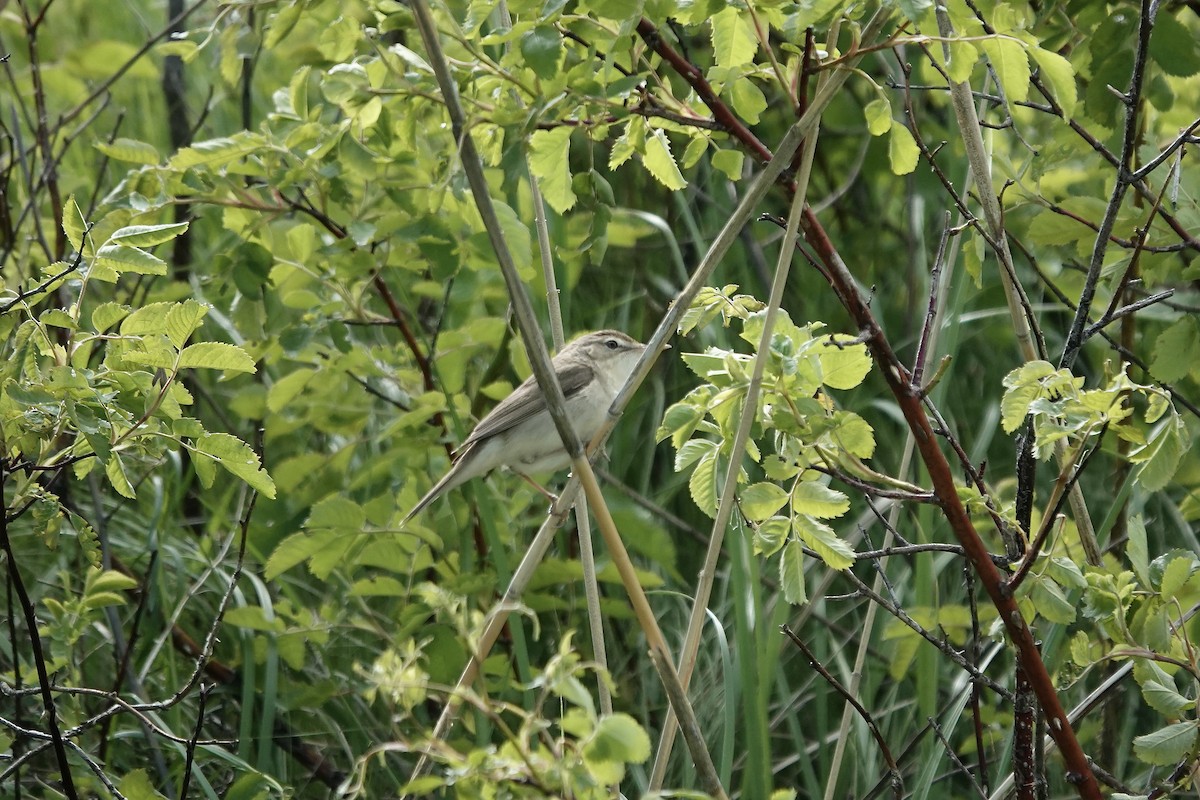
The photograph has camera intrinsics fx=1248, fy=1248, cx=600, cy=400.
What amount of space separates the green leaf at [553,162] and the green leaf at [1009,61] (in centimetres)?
63

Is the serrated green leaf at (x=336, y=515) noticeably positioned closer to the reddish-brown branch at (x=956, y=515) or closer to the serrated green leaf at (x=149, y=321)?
the serrated green leaf at (x=149, y=321)

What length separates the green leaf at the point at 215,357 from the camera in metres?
2.03

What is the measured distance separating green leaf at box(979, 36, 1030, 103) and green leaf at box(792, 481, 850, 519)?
63 centimetres

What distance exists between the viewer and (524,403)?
13.8 ft

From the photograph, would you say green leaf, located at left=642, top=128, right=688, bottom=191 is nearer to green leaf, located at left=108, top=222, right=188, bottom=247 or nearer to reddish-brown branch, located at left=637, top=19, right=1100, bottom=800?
reddish-brown branch, located at left=637, top=19, right=1100, bottom=800

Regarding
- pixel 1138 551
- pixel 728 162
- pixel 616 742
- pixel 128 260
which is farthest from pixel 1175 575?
pixel 128 260

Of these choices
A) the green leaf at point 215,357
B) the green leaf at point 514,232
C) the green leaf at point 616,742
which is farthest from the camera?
the green leaf at point 514,232

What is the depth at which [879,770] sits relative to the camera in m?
3.47

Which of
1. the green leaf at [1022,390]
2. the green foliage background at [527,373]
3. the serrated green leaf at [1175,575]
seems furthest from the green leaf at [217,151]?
the serrated green leaf at [1175,575]

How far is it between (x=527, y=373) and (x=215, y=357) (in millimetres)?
1473

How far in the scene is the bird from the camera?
373 cm

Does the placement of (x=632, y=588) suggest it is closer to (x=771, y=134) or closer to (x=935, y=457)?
(x=935, y=457)

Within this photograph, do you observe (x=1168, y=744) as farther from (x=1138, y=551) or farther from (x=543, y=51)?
(x=543, y=51)

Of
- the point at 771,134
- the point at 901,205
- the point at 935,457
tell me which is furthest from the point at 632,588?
the point at 901,205
